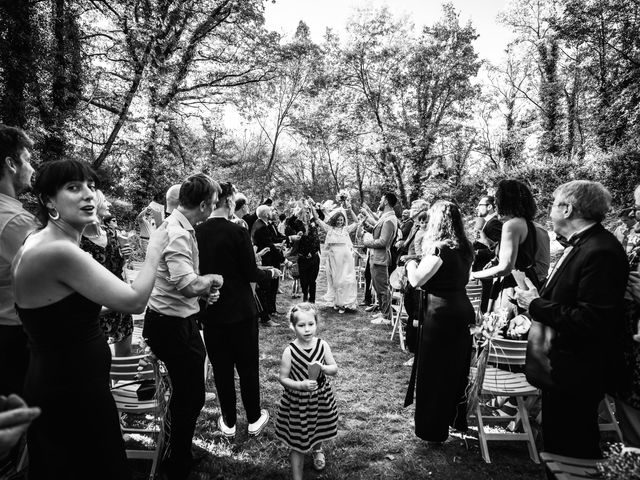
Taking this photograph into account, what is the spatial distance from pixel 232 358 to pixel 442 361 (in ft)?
6.19

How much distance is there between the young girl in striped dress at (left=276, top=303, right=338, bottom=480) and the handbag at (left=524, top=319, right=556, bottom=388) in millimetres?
1347

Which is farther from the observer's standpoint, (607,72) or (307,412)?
(607,72)

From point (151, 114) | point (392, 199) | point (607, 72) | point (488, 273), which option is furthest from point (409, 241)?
point (607, 72)

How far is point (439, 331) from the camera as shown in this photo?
339 centimetres

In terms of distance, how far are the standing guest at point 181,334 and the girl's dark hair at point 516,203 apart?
294 cm

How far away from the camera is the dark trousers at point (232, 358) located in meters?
3.44

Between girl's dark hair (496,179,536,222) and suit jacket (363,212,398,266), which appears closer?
girl's dark hair (496,179,536,222)

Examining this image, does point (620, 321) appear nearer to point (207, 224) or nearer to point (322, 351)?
point (322, 351)

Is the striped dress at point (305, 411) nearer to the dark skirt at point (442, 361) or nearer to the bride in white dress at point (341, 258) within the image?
the dark skirt at point (442, 361)

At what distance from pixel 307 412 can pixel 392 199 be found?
5.51 m

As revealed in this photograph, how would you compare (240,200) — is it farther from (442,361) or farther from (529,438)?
(529,438)

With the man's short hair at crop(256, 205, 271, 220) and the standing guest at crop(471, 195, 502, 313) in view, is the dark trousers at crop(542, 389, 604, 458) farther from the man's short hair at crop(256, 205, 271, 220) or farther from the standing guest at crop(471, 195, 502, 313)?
the man's short hair at crop(256, 205, 271, 220)

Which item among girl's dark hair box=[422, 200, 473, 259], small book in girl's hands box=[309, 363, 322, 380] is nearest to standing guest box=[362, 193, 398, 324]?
girl's dark hair box=[422, 200, 473, 259]

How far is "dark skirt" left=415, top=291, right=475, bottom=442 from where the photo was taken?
338cm
